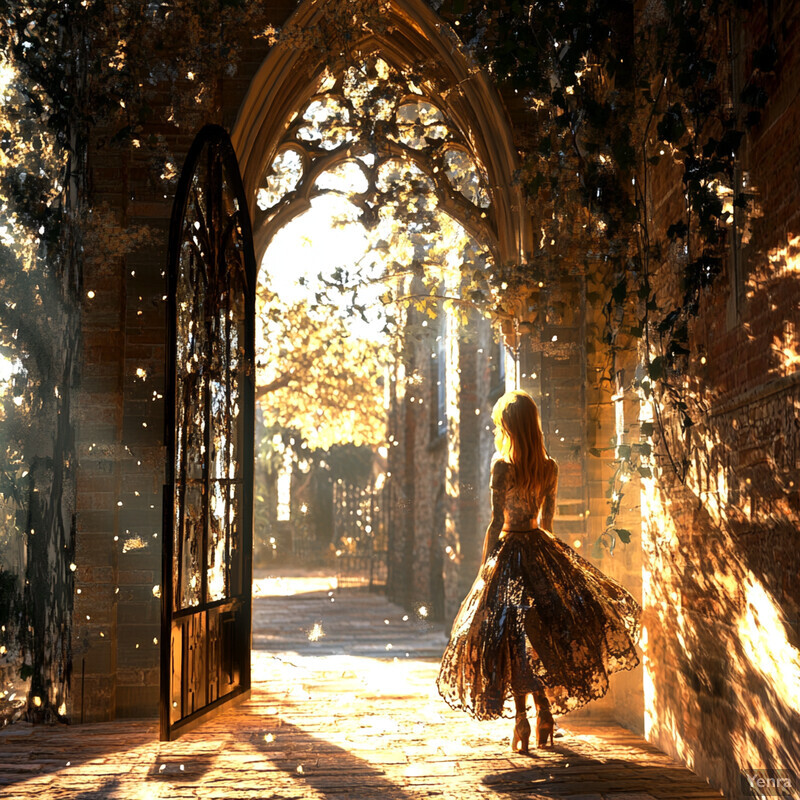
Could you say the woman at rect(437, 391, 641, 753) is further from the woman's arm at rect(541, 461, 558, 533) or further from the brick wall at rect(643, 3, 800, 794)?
the brick wall at rect(643, 3, 800, 794)

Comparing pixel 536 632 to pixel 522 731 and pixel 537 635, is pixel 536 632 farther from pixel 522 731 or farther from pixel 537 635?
pixel 522 731

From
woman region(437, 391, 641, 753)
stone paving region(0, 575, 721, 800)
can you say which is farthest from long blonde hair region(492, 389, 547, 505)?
stone paving region(0, 575, 721, 800)

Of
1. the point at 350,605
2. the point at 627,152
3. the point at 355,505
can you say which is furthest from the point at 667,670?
the point at 355,505

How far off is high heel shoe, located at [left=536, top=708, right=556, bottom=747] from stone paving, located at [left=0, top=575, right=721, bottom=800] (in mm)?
68

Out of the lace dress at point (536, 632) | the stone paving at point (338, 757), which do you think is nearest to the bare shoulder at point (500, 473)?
the lace dress at point (536, 632)

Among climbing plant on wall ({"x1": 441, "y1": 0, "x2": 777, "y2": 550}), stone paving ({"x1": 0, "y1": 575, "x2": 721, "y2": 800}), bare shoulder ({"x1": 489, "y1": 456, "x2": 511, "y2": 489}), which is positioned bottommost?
stone paving ({"x1": 0, "y1": 575, "x2": 721, "y2": 800})

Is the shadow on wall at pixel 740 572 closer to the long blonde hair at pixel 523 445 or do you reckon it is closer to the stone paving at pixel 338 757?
the stone paving at pixel 338 757

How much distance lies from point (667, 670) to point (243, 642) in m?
2.92

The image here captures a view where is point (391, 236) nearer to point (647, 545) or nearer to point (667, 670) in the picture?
point (647, 545)

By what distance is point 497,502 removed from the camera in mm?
5191

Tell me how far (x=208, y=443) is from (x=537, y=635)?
2.51 m

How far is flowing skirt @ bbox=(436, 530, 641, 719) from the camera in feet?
15.4

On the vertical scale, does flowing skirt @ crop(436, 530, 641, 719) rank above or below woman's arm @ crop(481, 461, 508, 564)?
below

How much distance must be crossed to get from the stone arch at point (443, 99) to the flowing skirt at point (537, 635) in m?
2.52
